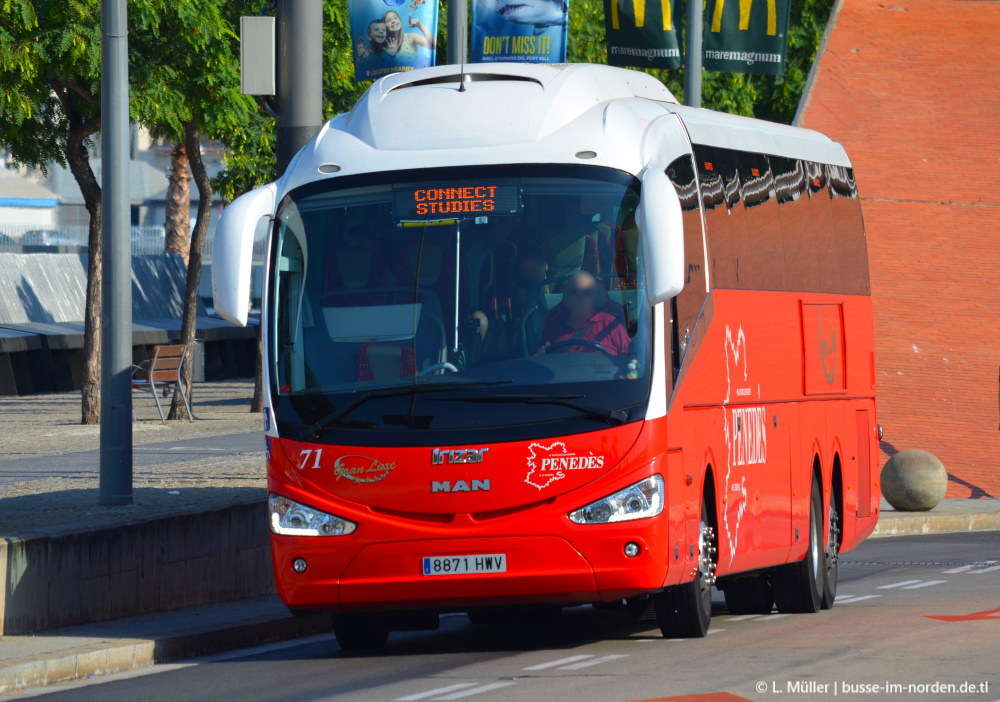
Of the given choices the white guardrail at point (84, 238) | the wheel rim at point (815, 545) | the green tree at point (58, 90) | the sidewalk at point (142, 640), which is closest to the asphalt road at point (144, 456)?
the green tree at point (58, 90)

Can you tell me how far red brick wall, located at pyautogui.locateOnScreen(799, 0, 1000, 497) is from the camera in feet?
118

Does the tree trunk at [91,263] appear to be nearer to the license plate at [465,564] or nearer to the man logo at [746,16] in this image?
the man logo at [746,16]

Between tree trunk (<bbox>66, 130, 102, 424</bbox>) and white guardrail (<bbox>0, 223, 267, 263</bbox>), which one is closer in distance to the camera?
tree trunk (<bbox>66, 130, 102, 424</bbox>)

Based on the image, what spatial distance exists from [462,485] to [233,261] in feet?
5.75

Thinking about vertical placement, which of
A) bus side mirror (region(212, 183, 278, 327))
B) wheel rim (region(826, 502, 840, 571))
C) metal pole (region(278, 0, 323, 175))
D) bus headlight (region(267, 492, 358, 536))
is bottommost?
wheel rim (region(826, 502, 840, 571))

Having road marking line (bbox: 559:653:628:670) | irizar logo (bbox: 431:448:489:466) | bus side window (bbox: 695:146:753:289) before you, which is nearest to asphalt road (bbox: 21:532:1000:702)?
road marking line (bbox: 559:653:628:670)

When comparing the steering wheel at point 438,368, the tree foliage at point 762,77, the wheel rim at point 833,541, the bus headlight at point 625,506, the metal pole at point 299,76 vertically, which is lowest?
the wheel rim at point 833,541

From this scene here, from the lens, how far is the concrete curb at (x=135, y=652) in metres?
9.30

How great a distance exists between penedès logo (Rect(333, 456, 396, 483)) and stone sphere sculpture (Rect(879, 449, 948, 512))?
13.4 metres

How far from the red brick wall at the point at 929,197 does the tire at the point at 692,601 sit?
22.9m

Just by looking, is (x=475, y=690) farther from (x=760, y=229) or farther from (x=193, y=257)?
(x=193, y=257)

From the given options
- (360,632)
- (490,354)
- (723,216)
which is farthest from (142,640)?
(723,216)

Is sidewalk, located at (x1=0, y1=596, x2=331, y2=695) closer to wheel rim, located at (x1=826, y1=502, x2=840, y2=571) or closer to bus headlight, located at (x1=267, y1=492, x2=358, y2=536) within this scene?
bus headlight, located at (x1=267, y1=492, x2=358, y2=536)

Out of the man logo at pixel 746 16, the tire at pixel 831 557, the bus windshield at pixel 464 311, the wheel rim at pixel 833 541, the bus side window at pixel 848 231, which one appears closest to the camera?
the bus windshield at pixel 464 311
